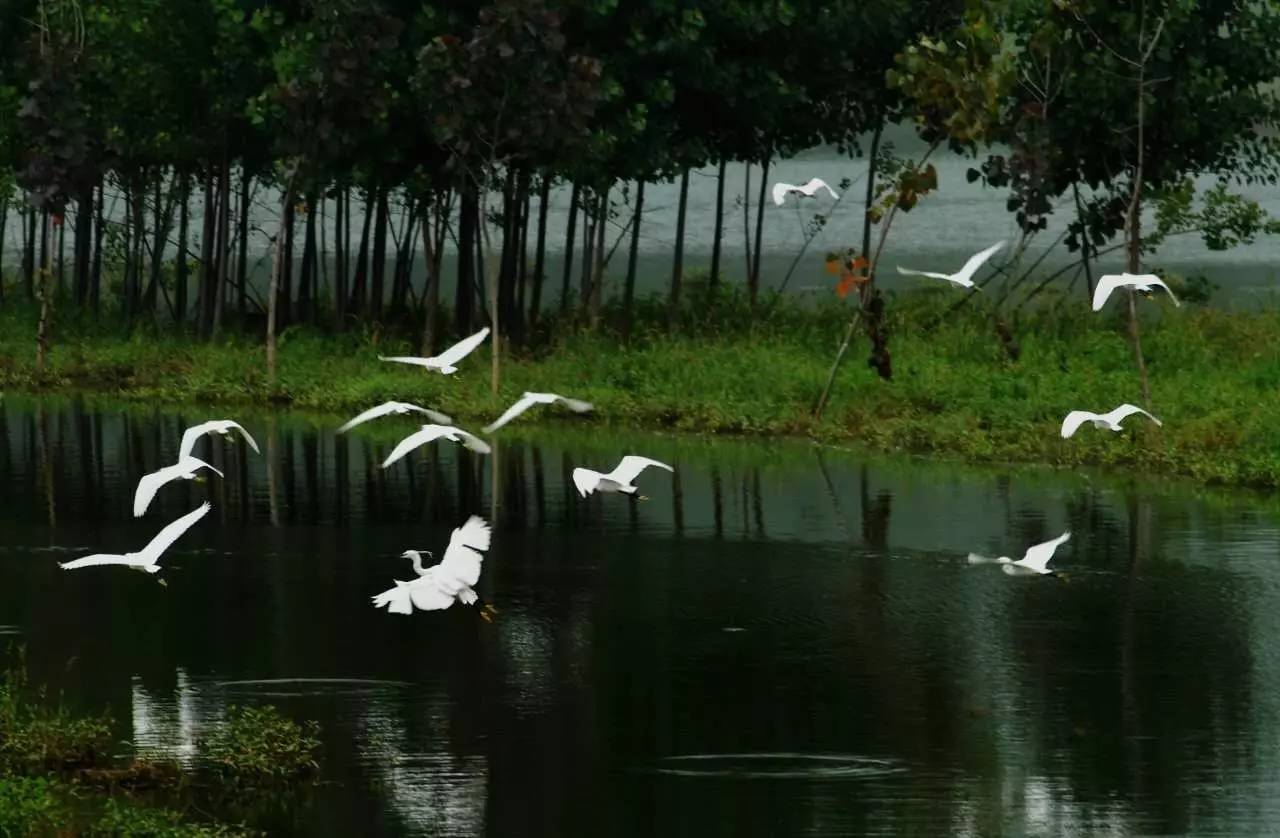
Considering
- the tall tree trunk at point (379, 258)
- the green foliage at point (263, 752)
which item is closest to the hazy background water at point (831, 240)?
the tall tree trunk at point (379, 258)

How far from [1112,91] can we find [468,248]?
7.99m

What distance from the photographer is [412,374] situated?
25656 mm

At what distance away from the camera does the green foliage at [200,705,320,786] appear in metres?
9.09

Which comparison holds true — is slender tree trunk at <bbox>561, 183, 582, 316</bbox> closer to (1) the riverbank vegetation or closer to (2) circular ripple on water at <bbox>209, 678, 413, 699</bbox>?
(2) circular ripple on water at <bbox>209, 678, 413, 699</bbox>

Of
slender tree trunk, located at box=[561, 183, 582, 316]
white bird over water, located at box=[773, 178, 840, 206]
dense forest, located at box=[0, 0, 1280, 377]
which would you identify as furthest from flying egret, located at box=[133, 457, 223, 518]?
slender tree trunk, located at box=[561, 183, 582, 316]

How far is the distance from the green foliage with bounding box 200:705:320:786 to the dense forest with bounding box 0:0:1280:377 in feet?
43.2

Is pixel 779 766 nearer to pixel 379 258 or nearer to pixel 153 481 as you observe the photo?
pixel 153 481

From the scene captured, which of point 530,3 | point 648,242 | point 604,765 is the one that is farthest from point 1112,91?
point 648,242

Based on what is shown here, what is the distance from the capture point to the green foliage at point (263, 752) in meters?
9.09

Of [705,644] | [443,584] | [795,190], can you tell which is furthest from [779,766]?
[795,190]

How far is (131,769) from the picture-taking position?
898 centimetres

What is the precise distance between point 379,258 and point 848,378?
9575 mm

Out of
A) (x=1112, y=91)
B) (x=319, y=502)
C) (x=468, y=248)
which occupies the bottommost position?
(x=319, y=502)

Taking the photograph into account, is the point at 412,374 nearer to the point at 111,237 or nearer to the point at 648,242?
the point at 111,237
